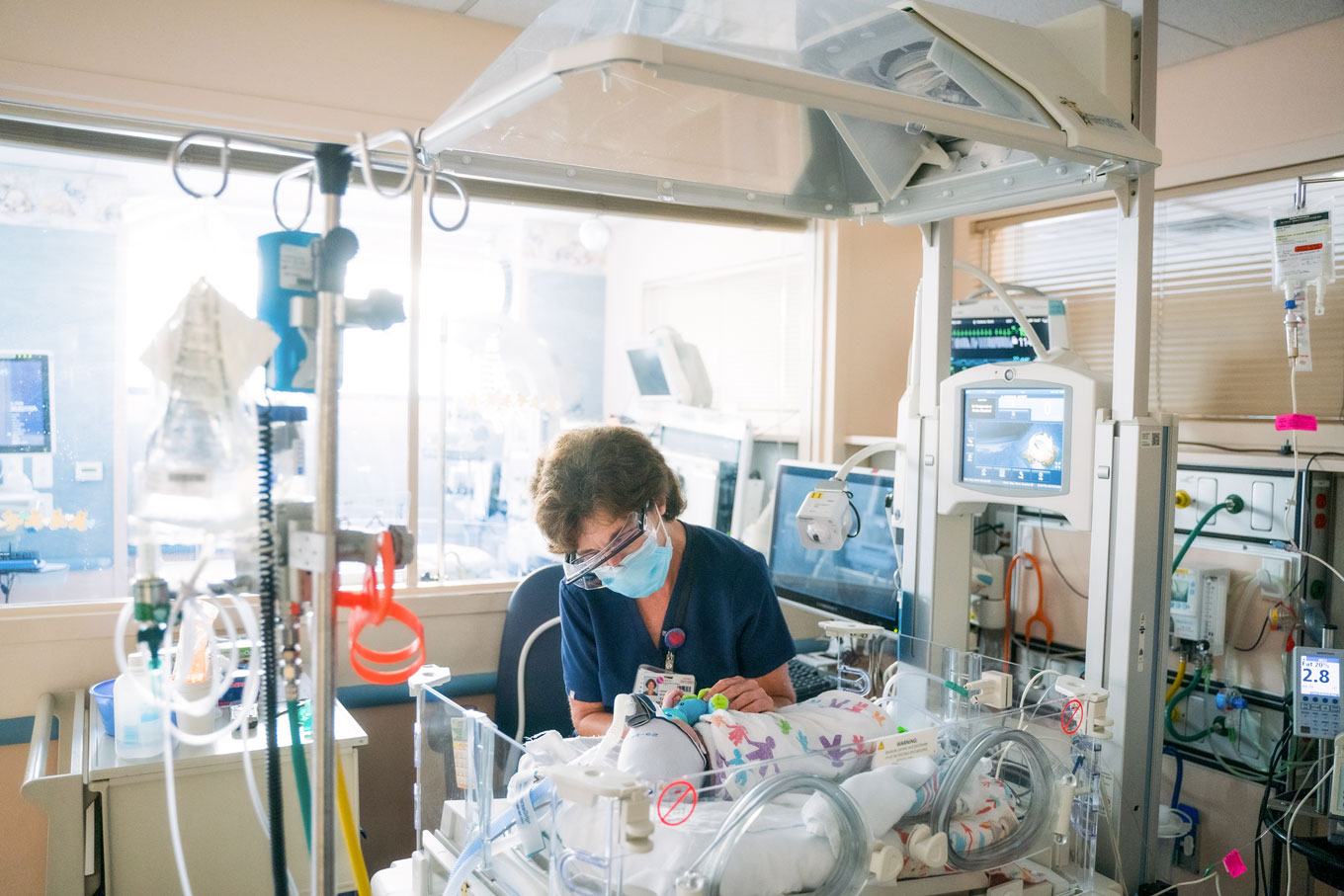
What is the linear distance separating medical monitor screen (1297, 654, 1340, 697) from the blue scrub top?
1154mm

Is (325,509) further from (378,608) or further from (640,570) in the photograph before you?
(640,570)

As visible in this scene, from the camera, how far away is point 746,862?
1.17 m

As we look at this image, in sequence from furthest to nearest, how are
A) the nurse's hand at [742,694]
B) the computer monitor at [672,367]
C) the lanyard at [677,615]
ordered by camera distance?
the computer monitor at [672,367] → the lanyard at [677,615] → the nurse's hand at [742,694]

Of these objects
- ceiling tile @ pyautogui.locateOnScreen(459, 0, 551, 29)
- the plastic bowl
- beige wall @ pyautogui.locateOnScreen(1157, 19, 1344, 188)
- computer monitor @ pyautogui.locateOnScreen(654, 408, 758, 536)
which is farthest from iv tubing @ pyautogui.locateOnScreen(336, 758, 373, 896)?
beige wall @ pyautogui.locateOnScreen(1157, 19, 1344, 188)

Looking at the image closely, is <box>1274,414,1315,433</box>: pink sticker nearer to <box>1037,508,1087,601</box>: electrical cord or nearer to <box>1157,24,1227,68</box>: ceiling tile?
<box>1037,508,1087,601</box>: electrical cord

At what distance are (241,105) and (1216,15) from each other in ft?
8.78

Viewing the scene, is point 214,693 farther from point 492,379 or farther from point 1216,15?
point 1216,15

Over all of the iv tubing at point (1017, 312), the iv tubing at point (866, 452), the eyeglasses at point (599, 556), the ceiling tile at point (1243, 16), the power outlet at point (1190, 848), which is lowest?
the power outlet at point (1190, 848)

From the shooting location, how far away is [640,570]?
1.85m

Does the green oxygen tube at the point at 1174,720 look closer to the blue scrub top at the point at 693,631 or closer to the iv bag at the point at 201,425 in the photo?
the blue scrub top at the point at 693,631

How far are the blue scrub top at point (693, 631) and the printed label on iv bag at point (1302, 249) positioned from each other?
5.03 ft

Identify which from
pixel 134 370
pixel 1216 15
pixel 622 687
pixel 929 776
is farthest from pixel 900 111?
pixel 134 370

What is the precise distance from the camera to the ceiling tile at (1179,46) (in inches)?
108

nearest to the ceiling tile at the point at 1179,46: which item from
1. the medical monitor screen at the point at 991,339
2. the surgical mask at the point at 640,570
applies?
the medical monitor screen at the point at 991,339
